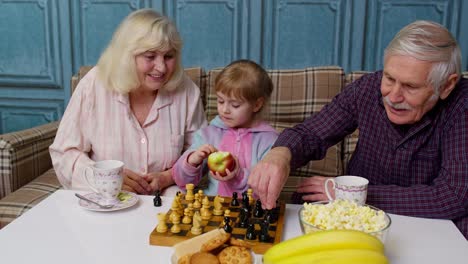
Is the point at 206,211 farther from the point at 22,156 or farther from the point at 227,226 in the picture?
the point at 22,156

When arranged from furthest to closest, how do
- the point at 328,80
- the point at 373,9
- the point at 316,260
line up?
the point at 373,9 → the point at 328,80 → the point at 316,260

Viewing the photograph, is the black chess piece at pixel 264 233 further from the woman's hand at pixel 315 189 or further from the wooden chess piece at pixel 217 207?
the woman's hand at pixel 315 189

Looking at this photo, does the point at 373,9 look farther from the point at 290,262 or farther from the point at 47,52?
the point at 290,262

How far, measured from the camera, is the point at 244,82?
1803 millimetres

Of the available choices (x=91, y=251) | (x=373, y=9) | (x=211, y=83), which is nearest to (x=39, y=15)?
(x=211, y=83)

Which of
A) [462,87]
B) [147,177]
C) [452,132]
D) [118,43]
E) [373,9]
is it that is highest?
[373,9]

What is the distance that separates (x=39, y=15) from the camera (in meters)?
3.22

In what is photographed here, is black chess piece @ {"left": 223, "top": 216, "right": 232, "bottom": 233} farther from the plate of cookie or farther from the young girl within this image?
the young girl

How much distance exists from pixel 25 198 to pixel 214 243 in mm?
1490

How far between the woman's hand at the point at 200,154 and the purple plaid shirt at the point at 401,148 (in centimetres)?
25

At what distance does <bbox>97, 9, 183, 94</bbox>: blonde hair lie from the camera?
1807 millimetres

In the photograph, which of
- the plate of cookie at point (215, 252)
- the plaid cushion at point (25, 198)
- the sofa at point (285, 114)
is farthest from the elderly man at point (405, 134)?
the plaid cushion at point (25, 198)

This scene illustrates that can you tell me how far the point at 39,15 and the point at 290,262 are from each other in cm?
295

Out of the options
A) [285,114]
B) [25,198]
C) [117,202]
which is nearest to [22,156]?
[25,198]
